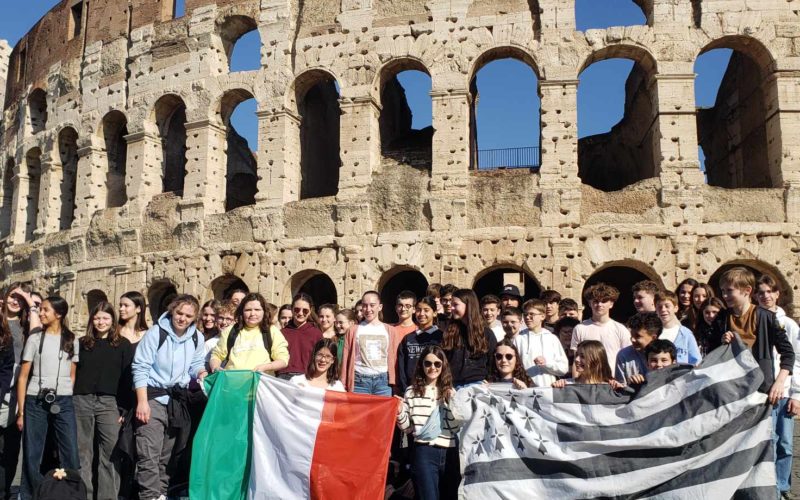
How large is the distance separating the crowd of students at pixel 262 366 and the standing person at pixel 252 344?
0.01 m

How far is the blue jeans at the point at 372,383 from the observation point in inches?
266

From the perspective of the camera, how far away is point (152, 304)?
619 inches

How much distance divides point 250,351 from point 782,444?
4.58 m

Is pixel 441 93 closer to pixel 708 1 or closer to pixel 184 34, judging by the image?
pixel 708 1

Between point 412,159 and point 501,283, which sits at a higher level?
point 412,159

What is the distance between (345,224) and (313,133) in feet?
14.2

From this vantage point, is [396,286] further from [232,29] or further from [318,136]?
[232,29]

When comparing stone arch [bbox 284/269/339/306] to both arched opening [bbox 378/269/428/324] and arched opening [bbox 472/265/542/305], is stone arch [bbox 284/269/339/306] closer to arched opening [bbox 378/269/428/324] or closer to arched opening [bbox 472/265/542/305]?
arched opening [bbox 378/269/428/324]

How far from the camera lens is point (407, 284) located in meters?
16.2

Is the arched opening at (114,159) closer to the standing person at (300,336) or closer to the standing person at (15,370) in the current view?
the standing person at (15,370)

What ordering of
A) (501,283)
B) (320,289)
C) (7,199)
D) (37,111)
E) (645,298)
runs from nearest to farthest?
(645,298)
(501,283)
(320,289)
(37,111)
(7,199)

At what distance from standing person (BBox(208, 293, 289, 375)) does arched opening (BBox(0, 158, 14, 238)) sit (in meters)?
17.5

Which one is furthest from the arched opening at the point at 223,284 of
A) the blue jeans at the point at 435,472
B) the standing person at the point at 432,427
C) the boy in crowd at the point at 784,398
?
the boy in crowd at the point at 784,398

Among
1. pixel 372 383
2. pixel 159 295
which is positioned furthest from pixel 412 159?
pixel 372 383
